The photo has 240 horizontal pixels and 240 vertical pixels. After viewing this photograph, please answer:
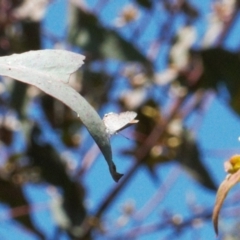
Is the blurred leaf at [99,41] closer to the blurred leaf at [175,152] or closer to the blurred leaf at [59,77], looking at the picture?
the blurred leaf at [175,152]

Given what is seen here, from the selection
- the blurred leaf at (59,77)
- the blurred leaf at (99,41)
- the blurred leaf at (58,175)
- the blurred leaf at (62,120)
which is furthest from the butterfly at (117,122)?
the blurred leaf at (62,120)

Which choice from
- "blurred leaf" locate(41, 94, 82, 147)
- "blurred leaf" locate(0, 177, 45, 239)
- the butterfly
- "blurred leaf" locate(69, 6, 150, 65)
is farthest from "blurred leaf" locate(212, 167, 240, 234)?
"blurred leaf" locate(41, 94, 82, 147)

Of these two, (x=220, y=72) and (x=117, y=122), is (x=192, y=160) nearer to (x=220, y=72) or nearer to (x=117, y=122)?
(x=220, y=72)

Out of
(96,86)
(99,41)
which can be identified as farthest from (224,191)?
(96,86)

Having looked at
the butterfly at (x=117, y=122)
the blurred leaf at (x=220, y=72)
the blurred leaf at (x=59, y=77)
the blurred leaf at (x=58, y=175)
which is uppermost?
the blurred leaf at (x=59, y=77)

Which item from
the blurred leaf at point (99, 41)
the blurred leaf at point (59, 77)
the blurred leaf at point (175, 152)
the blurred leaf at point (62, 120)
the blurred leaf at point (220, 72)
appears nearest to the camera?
the blurred leaf at point (59, 77)

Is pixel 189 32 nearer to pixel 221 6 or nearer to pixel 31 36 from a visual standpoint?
pixel 221 6

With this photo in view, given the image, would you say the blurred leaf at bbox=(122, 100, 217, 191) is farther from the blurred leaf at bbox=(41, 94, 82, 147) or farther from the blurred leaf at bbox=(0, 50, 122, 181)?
the blurred leaf at bbox=(0, 50, 122, 181)
